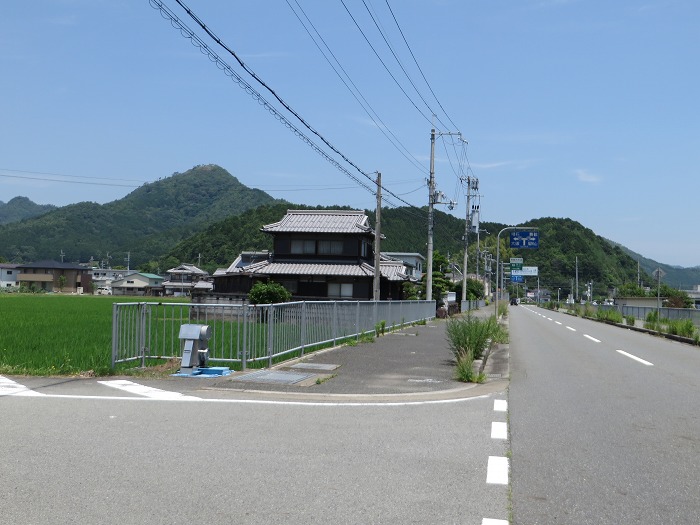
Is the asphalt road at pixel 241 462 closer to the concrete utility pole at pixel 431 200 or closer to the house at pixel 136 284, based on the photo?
the concrete utility pole at pixel 431 200

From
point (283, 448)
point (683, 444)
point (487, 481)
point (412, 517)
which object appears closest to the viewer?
point (412, 517)

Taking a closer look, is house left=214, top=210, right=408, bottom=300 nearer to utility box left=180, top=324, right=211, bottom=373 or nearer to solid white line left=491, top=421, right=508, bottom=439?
utility box left=180, top=324, right=211, bottom=373

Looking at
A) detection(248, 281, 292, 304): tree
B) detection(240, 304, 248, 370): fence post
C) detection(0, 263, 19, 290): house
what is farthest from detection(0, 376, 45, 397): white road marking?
detection(0, 263, 19, 290): house

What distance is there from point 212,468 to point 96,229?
194m

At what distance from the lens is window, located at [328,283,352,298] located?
45.7 m

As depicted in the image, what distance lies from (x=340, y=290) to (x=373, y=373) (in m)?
33.4

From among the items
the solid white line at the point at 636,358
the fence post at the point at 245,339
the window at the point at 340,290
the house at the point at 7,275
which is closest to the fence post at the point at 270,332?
the fence post at the point at 245,339

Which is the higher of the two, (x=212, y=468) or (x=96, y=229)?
(x=96, y=229)

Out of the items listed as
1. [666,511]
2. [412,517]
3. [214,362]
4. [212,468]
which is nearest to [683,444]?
[666,511]

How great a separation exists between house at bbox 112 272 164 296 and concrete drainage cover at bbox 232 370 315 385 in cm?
11674

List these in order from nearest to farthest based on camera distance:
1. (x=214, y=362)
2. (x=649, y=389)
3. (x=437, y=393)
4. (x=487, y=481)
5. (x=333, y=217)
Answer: (x=487, y=481), (x=437, y=393), (x=649, y=389), (x=214, y=362), (x=333, y=217)

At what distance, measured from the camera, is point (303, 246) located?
4753 cm

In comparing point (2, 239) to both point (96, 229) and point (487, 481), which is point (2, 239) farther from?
point (487, 481)

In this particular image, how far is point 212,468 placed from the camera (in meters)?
5.65
